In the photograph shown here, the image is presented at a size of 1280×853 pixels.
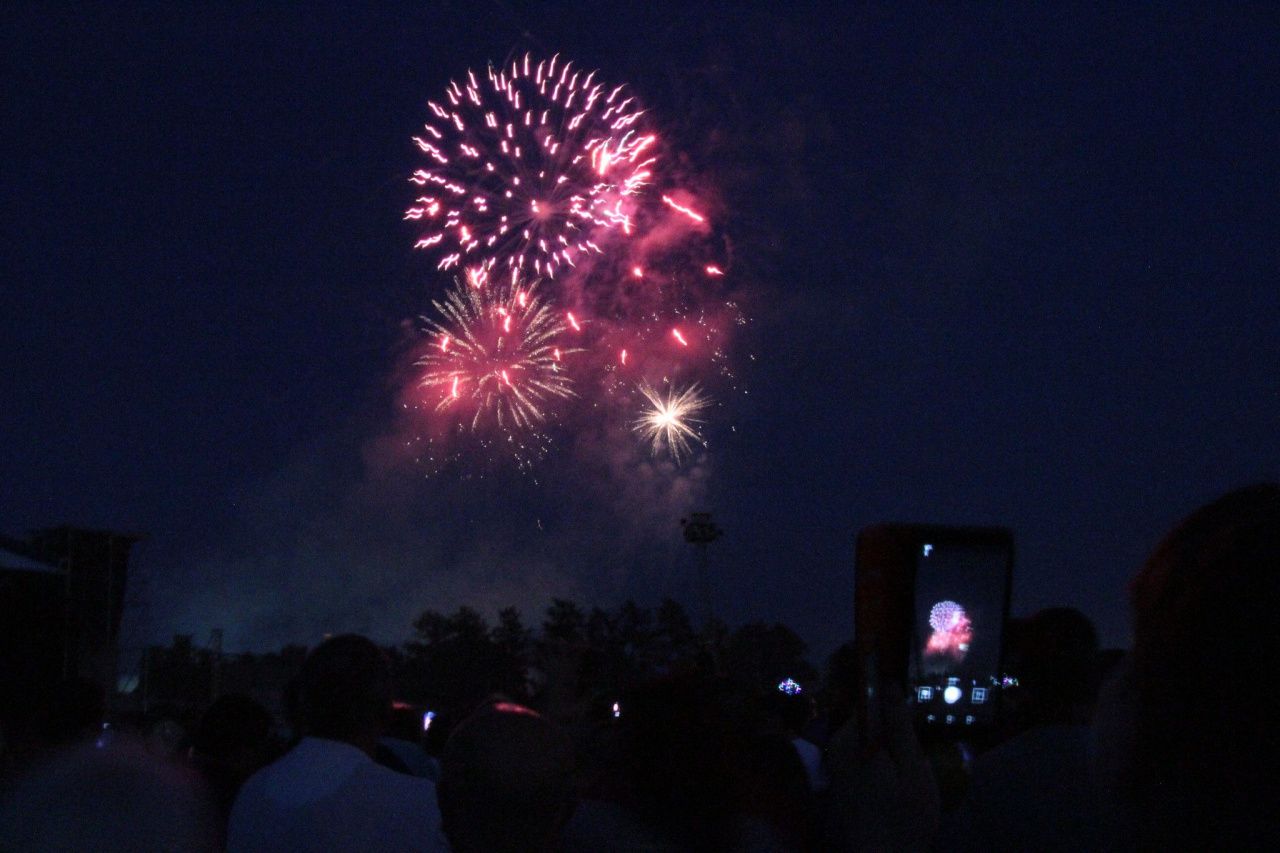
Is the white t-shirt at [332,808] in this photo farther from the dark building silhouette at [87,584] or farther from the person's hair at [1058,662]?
the dark building silhouette at [87,584]

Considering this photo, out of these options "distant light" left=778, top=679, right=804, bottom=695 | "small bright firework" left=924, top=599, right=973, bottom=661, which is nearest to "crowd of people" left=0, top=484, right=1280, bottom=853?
"small bright firework" left=924, top=599, right=973, bottom=661

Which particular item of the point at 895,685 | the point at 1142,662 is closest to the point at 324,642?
the point at 895,685

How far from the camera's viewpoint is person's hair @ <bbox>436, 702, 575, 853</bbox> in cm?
284

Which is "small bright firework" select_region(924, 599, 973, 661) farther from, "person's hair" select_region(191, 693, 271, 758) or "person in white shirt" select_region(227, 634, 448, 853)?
"person's hair" select_region(191, 693, 271, 758)

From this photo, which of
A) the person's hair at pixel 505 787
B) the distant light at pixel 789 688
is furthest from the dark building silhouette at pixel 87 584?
the person's hair at pixel 505 787

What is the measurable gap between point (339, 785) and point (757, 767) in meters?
1.28

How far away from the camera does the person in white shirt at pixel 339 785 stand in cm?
345

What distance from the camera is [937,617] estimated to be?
461cm

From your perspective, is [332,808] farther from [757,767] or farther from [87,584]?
[87,584]

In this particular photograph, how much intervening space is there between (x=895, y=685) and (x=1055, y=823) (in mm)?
1105

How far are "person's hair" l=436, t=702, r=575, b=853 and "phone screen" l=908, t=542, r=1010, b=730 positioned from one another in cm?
194

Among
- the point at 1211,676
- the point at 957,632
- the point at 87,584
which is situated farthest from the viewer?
the point at 87,584

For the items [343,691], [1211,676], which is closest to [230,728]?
[343,691]

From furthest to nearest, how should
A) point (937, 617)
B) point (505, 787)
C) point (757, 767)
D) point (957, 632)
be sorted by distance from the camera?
point (957, 632) < point (937, 617) < point (757, 767) < point (505, 787)
